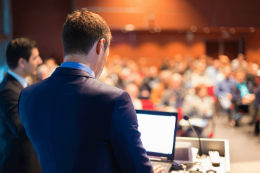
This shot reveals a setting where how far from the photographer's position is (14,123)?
155cm

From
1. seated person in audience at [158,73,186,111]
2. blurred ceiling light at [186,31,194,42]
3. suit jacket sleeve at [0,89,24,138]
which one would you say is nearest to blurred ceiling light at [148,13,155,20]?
blurred ceiling light at [186,31,194,42]

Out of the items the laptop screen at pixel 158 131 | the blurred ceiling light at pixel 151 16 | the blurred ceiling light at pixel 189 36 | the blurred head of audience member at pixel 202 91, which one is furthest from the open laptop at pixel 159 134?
the blurred ceiling light at pixel 189 36

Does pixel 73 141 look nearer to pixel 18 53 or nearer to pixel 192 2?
pixel 18 53

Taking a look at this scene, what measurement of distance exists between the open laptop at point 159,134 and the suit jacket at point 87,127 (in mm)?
838

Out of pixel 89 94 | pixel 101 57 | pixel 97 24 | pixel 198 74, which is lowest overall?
pixel 198 74

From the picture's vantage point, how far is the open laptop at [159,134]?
1639mm

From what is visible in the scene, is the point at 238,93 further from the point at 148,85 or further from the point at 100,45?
the point at 100,45

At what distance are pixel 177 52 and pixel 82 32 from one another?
10445 millimetres

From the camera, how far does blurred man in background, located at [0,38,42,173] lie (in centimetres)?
158

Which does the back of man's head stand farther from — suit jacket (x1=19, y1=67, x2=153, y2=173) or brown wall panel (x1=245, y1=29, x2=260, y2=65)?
brown wall panel (x1=245, y1=29, x2=260, y2=65)

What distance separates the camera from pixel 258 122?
18.0 feet

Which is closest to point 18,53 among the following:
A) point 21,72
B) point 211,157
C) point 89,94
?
point 21,72

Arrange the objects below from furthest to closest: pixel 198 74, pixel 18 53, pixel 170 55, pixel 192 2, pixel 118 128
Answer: pixel 170 55 < pixel 192 2 < pixel 198 74 < pixel 18 53 < pixel 118 128

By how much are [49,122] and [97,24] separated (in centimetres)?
39
